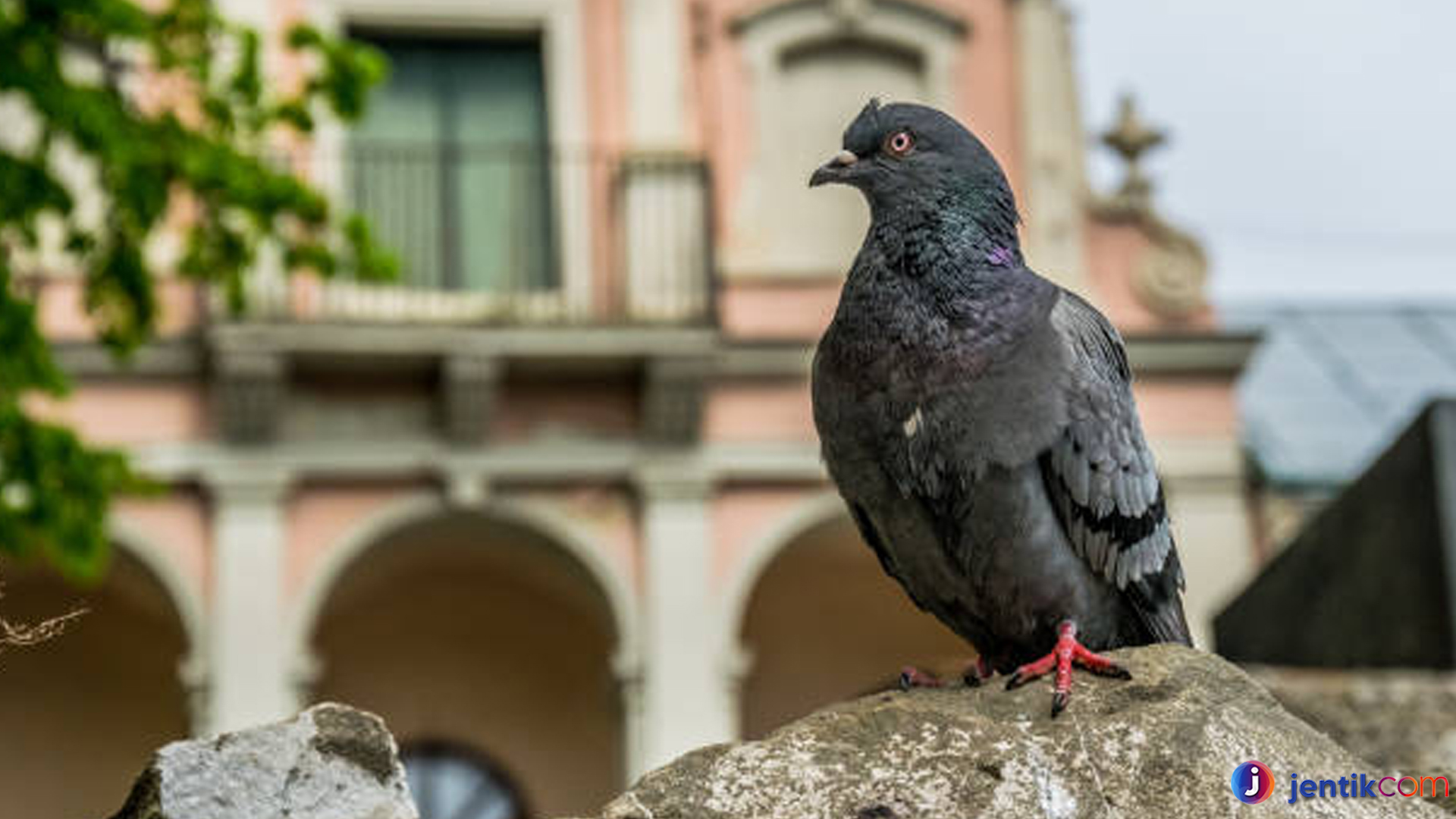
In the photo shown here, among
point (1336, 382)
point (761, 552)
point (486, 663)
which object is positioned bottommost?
point (486, 663)

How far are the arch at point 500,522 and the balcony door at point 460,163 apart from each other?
1.69m

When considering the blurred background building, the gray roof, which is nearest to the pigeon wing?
the blurred background building

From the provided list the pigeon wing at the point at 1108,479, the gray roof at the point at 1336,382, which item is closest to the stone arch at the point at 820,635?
the gray roof at the point at 1336,382

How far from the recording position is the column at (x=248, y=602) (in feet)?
62.2

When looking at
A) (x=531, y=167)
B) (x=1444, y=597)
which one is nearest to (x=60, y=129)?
(x=1444, y=597)

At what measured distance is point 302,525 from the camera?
64.4 ft

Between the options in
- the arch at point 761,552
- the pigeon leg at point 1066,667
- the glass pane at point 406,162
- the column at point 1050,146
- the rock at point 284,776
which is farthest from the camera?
the column at point 1050,146

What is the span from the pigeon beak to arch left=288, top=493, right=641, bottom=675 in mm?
14918

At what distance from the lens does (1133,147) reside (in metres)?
22.2

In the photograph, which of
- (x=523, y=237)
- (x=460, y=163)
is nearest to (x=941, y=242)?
(x=523, y=237)

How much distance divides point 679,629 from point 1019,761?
1547 centimetres

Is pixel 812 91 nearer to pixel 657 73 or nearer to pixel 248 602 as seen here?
pixel 657 73

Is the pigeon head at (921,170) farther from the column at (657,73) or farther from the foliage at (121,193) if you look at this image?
the column at (657,73)

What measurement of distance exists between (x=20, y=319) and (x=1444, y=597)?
5.41m
